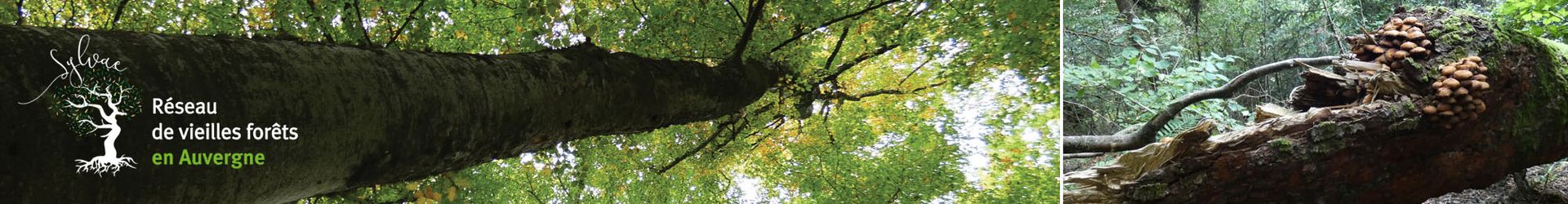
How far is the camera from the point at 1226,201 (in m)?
0.96

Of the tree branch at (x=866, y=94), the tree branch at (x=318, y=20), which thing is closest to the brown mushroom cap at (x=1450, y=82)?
the tree branch at (x=318, y=20)

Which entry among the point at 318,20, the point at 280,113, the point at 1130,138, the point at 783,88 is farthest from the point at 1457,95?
the point at 783,88

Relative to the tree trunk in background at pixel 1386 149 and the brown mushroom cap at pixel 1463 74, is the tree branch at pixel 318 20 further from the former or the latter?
the brown mushroom cap at pixel 1463 74

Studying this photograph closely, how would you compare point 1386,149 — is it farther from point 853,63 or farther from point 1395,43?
point 853,63

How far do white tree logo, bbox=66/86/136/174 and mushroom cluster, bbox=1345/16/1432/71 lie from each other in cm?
130

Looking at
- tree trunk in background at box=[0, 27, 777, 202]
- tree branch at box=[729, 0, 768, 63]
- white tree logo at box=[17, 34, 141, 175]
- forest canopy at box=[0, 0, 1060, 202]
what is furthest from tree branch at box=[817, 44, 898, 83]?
white tree logo at box=[17, 34, 141, 175]

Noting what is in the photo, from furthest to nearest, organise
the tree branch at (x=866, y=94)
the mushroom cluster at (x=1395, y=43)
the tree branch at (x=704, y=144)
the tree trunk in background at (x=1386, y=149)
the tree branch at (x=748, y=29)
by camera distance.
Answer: the tree branch at (x=866, y=94) < the tree branch at (x=704, y=144) < the tree branch at (x=748, y=29) < the mushroom cluster at (x=1395, y=43) < the tree trunk in background at (x=1386, y=149)

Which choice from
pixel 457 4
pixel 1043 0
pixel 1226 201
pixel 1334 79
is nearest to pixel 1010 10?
pixel 1043 0

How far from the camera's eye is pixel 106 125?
19.2 inches

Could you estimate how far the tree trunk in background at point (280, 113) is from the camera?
47cm

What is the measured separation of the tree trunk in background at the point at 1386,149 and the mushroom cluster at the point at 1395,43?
0.06 feet

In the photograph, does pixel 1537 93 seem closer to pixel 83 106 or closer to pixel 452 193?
pixel 83 106

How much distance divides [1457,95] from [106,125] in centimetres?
134

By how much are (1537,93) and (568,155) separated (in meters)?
2.97
